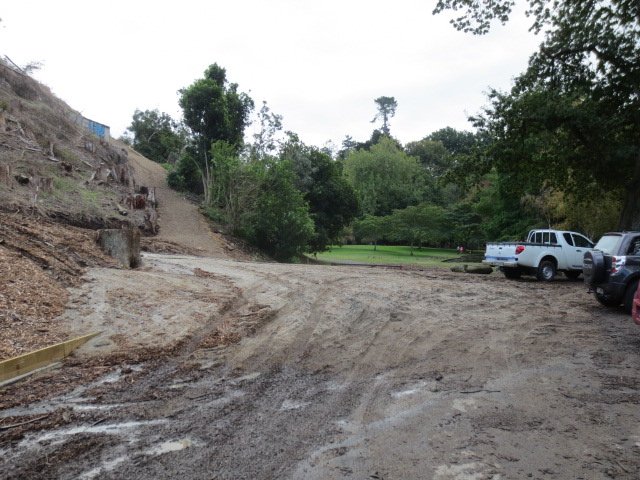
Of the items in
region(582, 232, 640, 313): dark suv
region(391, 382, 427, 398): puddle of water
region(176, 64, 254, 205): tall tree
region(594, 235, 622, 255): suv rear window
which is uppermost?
region(176, 64, 254, 205): tall tree

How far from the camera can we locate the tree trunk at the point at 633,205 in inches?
637

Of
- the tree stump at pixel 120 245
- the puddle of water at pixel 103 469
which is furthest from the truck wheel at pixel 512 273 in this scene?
the puddle of water at pixel 103 469

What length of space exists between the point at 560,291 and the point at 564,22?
409 inches

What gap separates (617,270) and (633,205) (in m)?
8.57

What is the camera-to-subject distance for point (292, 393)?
4.68 meters

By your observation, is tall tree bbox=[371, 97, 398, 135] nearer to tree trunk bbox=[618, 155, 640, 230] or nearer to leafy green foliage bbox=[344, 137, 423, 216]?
leafy green foliage bbox=[344, 137, 423, 216]

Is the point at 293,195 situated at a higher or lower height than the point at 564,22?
lower

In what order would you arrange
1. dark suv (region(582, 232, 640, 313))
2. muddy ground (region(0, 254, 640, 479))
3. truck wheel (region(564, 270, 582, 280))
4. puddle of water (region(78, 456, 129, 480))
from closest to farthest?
puddle of water (region(78, 456, 129, 480)) → muddy ground (region(0, 254, 640, 479)) → dark suv (region(582, 232, 640, 313)) → truck wheel (region(564, 270, 582, 280))

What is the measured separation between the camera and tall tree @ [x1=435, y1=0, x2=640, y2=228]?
1588 centimetres

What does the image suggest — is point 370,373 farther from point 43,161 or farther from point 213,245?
point 43,161

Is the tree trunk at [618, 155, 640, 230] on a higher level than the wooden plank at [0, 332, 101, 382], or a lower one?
higher

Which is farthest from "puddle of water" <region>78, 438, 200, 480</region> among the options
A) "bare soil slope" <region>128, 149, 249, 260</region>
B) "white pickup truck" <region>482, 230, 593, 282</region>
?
"bare soil slope" <region>128, 149, 249, 260</region>

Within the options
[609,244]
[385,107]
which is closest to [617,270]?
[609,244]

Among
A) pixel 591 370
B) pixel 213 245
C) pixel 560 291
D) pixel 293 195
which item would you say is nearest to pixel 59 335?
pixel 591 370
